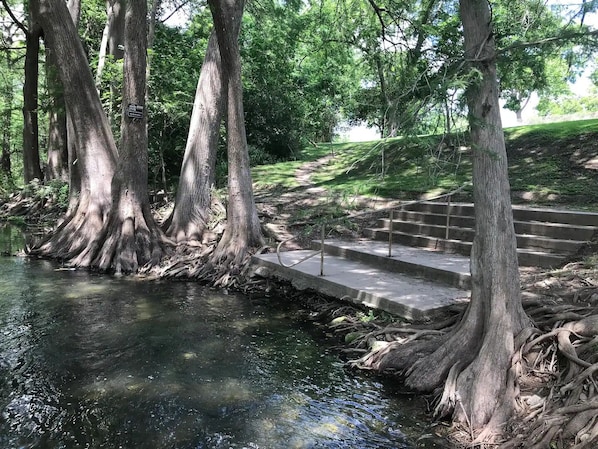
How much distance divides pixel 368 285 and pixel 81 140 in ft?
27.2

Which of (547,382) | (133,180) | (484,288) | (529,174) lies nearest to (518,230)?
(529,174)

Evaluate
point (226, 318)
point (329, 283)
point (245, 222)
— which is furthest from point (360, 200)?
point (226, 318)

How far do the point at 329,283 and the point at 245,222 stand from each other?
3216mm

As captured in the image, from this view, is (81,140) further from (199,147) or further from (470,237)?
(470,237)

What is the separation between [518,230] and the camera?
809 centimetres

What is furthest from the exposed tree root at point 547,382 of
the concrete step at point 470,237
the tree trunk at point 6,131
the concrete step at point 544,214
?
the tree trunk at point 6,131

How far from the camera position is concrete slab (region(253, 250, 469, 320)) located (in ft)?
20.3

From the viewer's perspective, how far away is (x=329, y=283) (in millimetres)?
7609

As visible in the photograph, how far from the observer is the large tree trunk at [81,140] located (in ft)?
36.3

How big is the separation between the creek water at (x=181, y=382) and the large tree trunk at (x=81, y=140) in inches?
128

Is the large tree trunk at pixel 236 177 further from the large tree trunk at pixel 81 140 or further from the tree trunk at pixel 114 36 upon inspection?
the tree trunk at pixel 114 36

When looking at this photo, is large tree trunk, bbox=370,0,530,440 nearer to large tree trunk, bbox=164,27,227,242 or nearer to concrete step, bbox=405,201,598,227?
concrete step, bbox=405,201,598,227

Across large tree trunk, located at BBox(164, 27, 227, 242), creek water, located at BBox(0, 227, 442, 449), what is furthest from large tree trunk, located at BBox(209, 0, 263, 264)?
creek water, located at BBox(0, 227, 442, 449)

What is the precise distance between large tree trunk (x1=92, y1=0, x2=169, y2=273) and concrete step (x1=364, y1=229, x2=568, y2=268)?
503 centimetres
